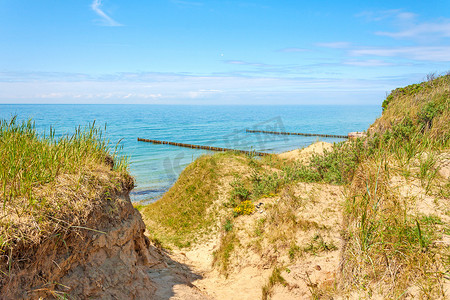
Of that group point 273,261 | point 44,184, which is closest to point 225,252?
point 273,261

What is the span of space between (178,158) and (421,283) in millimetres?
39728

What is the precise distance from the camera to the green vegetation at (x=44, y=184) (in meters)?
4.71

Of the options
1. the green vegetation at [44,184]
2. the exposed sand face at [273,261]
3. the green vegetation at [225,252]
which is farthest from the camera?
the green vegetation at [225,252]

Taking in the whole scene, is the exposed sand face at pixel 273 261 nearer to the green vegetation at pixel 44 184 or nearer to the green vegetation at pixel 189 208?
the green vegetation at pixel 189 208

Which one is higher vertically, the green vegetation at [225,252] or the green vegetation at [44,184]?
the green vegetation at [44,184]

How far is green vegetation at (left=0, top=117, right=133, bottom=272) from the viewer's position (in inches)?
185

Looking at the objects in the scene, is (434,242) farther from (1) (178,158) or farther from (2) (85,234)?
(1) (178,158)

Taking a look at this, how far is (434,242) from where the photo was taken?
4.73 meters

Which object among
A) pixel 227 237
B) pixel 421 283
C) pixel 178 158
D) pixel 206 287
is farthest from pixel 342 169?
pixel 178 158

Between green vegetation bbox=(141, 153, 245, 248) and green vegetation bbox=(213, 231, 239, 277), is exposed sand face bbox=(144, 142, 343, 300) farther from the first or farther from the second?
green vegetation bbox=(141, 153, 245, 248)

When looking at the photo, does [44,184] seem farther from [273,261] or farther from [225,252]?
[225,252]

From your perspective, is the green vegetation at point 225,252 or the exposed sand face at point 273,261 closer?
the exposed sand face at point 273,261

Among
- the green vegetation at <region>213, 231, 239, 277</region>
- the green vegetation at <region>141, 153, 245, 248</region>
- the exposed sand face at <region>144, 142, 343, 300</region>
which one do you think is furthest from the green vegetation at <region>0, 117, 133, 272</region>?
the green vegetation at <region>141, 153, 245, 248</region>

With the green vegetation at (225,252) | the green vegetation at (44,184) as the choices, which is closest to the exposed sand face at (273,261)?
the green vegetation at (225,252)
